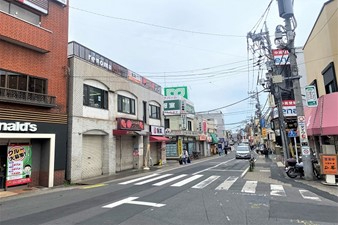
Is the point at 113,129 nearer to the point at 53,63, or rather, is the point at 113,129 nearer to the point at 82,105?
the point at 82,105

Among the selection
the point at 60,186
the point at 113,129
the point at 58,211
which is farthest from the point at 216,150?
the point at 58,211

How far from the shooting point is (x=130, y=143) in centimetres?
2466

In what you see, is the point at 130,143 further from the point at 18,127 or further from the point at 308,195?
the point at 308,195

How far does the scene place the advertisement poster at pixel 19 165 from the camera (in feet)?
43.8

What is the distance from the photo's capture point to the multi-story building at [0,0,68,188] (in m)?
13.2

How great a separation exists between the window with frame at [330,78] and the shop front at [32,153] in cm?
1608

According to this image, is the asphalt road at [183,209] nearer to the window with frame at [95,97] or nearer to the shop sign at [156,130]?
the window with frame at [95,97]

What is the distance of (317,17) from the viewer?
626 inches

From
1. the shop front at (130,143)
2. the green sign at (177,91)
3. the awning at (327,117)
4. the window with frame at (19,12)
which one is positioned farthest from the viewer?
the green sign at (177,91)

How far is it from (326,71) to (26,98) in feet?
56.5

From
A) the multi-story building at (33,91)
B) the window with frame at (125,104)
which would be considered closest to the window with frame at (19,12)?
the multi-story building at (33,91)

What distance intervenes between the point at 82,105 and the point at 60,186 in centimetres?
561

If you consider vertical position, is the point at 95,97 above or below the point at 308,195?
above

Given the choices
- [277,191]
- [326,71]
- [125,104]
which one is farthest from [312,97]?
[125,104]
